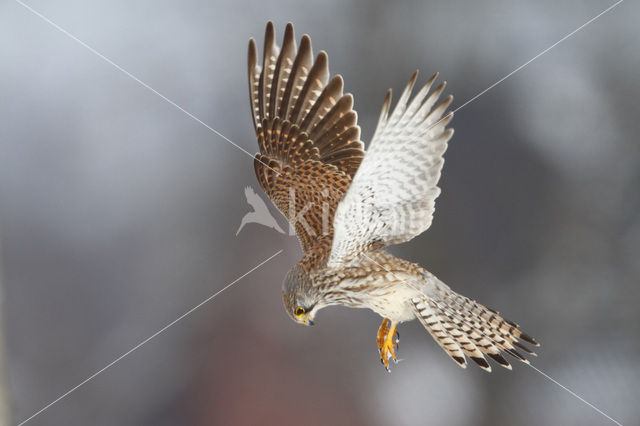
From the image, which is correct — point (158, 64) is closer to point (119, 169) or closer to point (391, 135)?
point (119, 169)

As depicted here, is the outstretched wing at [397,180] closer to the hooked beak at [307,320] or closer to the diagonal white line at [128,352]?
the hooked beak at [307,320]

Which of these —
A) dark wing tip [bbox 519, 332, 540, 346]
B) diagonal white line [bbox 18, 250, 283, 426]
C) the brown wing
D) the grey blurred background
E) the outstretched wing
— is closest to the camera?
the outstretched wing

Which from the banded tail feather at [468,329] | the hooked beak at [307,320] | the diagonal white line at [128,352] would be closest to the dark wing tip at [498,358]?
the banded tail feather at [468,329]

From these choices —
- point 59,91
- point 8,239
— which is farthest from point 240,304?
point 59,91

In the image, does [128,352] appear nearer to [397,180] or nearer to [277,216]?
[277,216]

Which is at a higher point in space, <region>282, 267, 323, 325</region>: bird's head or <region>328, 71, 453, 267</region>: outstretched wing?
<region>328, 71, 453, 267</region>: outstretched wing

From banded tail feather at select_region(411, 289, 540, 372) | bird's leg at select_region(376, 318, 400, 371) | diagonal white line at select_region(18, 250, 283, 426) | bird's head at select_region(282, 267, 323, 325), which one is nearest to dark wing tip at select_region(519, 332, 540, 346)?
banded tail feather at select_region(411, 289, 540, 372)

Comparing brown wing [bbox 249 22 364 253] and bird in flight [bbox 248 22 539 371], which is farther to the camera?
brown wing [bbox 249 22 364 253]

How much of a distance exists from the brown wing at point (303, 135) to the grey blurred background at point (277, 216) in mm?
91

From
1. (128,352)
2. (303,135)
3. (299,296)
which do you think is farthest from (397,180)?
(128,352)

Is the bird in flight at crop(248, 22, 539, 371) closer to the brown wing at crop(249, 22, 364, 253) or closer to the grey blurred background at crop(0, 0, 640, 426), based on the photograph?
the brown wing at crop(249, 22, 364, 253)

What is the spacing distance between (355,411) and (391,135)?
2.75ft

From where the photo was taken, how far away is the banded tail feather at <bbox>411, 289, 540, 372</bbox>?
64 centimetres

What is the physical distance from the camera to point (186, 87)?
4.20 ft
